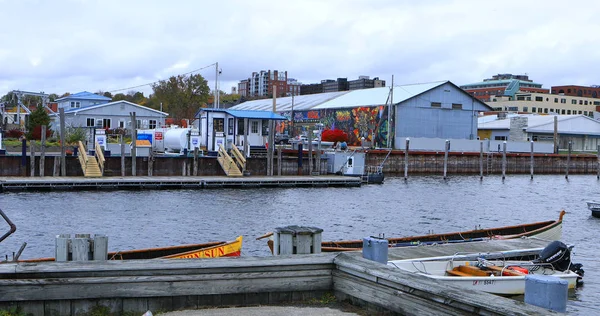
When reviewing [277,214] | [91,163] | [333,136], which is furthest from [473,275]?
[333,136]

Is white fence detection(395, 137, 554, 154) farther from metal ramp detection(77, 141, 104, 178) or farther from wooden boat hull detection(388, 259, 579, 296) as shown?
wooden boat hull detection(388, 259, 579, 296)

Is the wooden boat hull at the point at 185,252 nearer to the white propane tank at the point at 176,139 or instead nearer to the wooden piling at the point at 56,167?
the wooden piling at the point at 56,167

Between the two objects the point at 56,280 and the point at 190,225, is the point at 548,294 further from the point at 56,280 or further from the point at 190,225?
the point at 190,225

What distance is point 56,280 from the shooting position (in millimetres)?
9156

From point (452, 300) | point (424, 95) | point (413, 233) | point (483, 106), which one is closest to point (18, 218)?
point (413, 233)

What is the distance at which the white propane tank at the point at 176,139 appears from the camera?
201 ft

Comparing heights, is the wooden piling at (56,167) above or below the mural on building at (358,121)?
below

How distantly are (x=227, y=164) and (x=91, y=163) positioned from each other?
11.1 metres

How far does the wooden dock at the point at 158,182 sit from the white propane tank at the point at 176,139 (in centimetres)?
951

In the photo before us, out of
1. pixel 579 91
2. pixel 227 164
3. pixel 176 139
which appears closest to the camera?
pixel 227 164

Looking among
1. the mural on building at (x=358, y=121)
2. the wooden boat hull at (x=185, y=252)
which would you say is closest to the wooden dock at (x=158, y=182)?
the wooden boat hull at (x=185, y=252)

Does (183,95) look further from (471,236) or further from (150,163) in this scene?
(471,236)

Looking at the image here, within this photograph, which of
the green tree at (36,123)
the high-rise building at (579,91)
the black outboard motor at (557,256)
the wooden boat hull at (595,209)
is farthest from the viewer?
the high-rise building at (579,91)

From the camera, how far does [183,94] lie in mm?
118250
